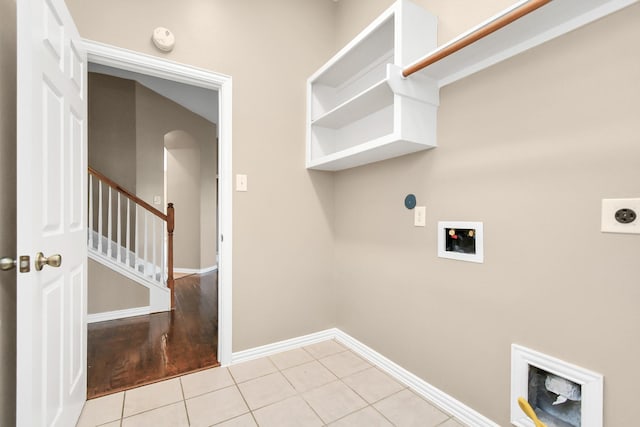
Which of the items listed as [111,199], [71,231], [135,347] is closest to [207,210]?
[111,199]

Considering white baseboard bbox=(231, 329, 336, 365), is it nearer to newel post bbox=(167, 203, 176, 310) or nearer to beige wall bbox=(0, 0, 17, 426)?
beige wall bbox=(0, 0, 17, 426)

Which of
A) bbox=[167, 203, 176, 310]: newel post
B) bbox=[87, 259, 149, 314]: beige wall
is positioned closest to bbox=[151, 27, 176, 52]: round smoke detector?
bbox=[167, 203, 176, 310]: newel post

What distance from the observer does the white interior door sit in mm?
967

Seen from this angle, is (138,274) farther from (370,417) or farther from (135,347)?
(370,417)

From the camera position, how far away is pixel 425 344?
5.68 ft

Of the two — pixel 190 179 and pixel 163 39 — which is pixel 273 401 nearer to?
pixel 163 39

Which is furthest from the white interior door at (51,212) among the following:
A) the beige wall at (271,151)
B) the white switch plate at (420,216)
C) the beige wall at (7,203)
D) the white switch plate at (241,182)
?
the white switch plate at (420,216)

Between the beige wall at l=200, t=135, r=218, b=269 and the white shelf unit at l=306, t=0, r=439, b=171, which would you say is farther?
the beige wall at l=200, t=135, r=218, b=269

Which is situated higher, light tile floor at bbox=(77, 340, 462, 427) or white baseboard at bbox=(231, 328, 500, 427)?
white baseboard at bbox=(231, 328, 500, 427)

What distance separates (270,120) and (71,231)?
4.60 feet

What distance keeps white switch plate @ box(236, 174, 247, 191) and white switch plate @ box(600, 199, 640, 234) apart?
1.90 m

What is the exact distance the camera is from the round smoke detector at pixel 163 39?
5.97 ft

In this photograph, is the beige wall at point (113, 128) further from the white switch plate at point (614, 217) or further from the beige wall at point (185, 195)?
the white switch plate at point (614, 217)

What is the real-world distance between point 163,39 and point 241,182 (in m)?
1.00
